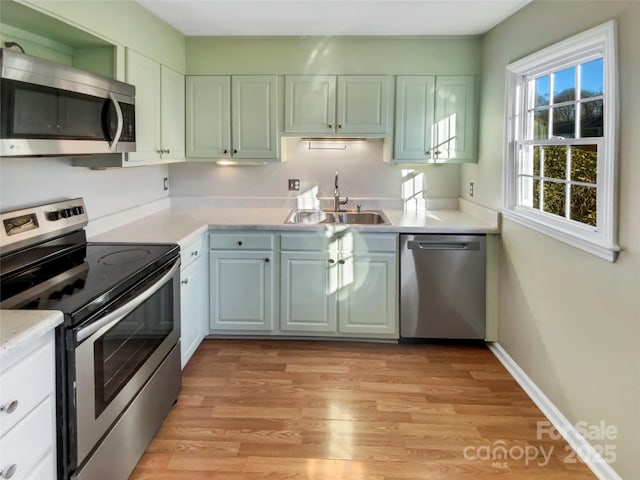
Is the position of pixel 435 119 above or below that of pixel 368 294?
above

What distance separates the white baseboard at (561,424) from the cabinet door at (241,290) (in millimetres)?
1624

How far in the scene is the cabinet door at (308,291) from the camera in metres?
3.59

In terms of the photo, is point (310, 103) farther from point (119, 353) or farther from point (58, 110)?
point (119, 353)

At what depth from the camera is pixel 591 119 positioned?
7.90 feet

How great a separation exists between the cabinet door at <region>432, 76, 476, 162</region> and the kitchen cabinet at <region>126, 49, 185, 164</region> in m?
1.87

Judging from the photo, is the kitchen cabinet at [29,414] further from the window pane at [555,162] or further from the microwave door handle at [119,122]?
the window pane at [555,162]

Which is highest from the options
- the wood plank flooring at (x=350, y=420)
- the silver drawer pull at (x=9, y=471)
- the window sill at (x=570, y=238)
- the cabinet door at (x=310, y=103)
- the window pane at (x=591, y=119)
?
the cabinet door at (x=310, y=103)

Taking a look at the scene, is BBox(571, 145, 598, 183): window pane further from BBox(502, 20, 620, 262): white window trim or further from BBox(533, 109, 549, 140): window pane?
BBox(533, 109, 549, 140): window pane

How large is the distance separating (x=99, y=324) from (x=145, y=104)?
1.74 metres

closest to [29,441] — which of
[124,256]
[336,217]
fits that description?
[124,256]

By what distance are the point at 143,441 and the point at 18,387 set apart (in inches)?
38.2

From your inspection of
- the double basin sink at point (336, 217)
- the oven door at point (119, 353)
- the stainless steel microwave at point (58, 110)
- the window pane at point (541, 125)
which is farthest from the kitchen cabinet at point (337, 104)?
the oven door at point (119, 353)

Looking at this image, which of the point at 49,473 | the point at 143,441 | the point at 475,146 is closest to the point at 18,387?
the point at 49,473

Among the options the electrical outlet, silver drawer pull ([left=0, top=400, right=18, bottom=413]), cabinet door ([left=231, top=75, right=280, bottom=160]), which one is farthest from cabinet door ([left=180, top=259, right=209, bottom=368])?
silver drawer pull ([left=0, top=400, right=18, bottom=413])
